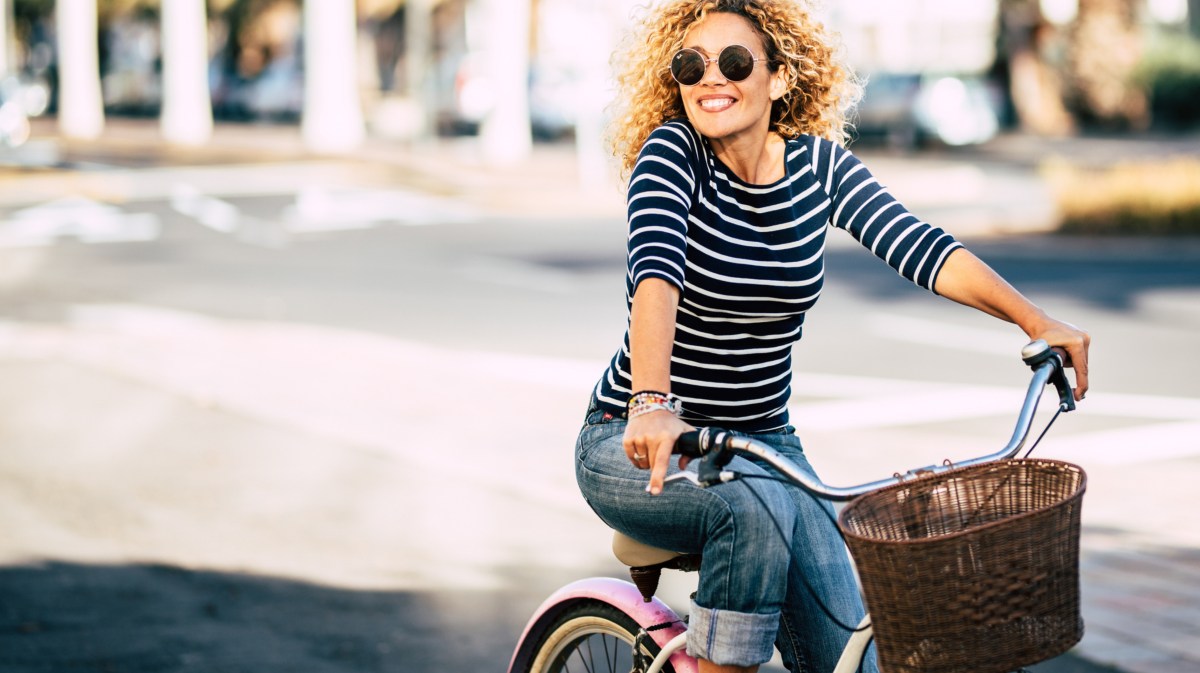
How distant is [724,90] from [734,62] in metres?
0.06

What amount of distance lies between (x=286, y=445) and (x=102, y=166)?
25776 millimetres

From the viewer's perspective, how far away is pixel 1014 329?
1253 centimetres

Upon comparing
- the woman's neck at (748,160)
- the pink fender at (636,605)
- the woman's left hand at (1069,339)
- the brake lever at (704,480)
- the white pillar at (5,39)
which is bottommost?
the pink fender at (636,605)

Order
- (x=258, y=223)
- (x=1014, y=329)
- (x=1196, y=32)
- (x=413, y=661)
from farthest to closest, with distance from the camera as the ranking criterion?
(x=1196, y=32) < (x=258, y=223) < (x=1014, y=329) < (x=413, y=661)

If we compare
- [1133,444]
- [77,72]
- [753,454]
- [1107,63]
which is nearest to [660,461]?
[753,454]

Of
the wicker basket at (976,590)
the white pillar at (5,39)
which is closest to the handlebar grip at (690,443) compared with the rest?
the wicker basket at (976,590)

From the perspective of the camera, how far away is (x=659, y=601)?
3.17 meters

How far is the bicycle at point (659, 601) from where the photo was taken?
2555 mm

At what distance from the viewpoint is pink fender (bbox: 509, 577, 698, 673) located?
10.1 ft

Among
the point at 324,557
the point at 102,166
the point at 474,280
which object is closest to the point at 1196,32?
the point at 102,166

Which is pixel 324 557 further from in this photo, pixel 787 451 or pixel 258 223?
pixel 258 223

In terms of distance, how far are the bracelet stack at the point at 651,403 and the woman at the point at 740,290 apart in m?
0.04

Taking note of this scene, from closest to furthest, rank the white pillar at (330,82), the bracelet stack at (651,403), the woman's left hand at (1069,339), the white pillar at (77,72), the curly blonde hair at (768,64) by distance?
1. the bracelet stack at (651,403)
2. the woman's left hand at (1069,339)
3. the curly blonde hair at (768,64)
4. the white pillar at (330,82)
5. the white pillar at (77,72)

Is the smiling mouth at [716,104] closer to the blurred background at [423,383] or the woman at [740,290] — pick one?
the woman at [740,290]
